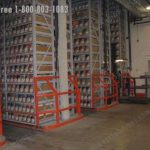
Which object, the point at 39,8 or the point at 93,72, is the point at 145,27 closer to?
the point at 93,72

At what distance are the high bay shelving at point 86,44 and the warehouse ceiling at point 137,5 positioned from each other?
1.23 metres

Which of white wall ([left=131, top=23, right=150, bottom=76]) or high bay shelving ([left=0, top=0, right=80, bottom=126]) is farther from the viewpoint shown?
white wall ([left=131, top=23, right=150, bottom=76])

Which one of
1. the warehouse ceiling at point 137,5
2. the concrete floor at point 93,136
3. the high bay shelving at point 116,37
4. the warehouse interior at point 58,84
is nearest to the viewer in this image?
the concrete floor at point 93,136

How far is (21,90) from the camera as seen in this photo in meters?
7.19

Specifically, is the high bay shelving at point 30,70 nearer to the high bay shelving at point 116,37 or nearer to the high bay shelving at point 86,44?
the high bay shelving at point 86,44

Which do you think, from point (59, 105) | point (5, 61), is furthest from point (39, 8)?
point (59, 105)

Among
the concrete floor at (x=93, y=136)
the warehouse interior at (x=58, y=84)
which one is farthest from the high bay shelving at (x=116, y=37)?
the concrete floor at (x=93, y=136)

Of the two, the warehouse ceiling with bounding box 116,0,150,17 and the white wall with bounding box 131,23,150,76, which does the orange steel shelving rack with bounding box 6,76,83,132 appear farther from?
the white wall with bounding box 131,23,150,76

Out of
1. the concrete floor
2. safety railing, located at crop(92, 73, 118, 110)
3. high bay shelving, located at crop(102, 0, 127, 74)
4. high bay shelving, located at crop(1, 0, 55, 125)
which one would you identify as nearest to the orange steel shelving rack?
high bay shelving, located at crop(1, 0, 55, 125)

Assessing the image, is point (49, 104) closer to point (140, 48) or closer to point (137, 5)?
point (137, 5)

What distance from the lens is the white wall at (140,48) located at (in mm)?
12930

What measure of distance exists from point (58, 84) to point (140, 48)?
23.5ft

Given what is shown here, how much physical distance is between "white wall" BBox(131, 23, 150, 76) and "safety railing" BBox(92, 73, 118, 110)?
327 cm

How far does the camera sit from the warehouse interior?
581 centimetres
